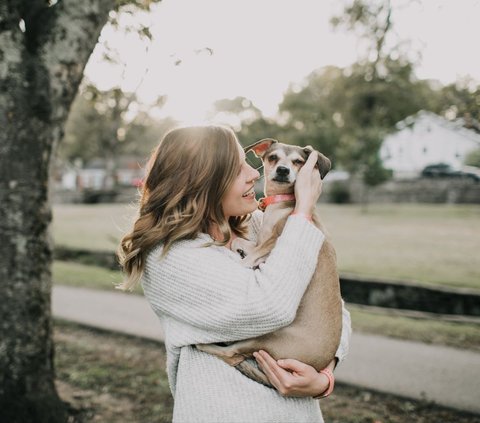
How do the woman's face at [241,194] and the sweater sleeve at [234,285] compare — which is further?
the woman's face at [241,194]

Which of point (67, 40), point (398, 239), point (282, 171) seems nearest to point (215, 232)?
point (282, 171)

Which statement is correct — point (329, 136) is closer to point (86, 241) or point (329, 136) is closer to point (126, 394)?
point (86, 241)

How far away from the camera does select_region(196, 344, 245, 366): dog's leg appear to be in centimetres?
213

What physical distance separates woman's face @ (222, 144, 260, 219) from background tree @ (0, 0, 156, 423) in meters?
2.34

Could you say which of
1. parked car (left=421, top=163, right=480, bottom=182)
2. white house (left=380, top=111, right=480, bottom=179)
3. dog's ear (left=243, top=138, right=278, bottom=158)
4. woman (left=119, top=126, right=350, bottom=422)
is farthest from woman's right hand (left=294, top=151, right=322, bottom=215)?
white house (left=380, top=111, right=480, bottom=179)

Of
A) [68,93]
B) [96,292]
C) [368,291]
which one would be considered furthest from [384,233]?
[68,93]

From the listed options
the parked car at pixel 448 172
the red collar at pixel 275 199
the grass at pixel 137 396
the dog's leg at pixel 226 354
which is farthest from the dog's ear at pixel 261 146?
the parked car at pixel 448 172

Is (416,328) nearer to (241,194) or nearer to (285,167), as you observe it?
(285,167)

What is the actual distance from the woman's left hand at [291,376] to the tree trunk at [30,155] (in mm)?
2735

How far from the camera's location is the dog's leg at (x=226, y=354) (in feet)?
6.99

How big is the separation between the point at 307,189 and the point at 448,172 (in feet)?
136

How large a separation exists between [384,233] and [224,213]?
20302mm

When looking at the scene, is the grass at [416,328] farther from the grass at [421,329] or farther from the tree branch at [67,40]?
the tree branch at [67,40]

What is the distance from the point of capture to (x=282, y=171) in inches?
131
